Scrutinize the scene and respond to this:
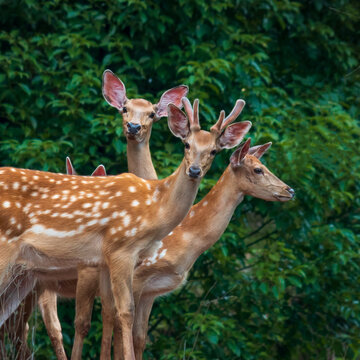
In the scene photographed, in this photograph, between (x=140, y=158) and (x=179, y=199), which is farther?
(x=140, y=158)

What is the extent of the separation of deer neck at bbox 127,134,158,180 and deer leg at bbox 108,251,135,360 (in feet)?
5.38

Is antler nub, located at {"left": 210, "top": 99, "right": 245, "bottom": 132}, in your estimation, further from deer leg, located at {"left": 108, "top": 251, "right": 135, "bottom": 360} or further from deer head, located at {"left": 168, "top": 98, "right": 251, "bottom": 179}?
deer leg, located at {"left": 108, "top": 251, "right": 135, "bottom": 360}

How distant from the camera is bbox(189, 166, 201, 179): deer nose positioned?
16.9 ft

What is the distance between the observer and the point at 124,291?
532 cm

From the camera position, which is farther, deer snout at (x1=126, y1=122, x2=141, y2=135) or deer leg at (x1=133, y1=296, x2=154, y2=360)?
deer snout at (x1=126, y1=122, x2=141, y2=135)

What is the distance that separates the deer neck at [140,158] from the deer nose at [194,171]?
5.44 ft

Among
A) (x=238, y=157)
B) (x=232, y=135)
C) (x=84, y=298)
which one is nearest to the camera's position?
(x=232, y=135)

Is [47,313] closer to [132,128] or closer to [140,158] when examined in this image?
[140,158]

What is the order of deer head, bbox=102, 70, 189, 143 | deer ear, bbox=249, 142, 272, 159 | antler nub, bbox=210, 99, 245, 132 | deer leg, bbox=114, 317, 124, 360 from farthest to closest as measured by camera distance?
deer head, bbox=102, 70, 189, 143 → deer ear, bbox=249, 142, 272, 159 → deer leg, bbox=114, 317, 124, 360 → antler nub, bbox=210, 99, 245, 132

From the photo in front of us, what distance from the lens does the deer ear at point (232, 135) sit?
545 cm

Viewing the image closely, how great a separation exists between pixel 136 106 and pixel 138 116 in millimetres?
117

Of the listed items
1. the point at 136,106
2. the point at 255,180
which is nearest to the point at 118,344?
the point at 255,180

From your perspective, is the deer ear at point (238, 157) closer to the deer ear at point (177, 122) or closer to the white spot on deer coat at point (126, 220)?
the deer ear at point (177, 122)

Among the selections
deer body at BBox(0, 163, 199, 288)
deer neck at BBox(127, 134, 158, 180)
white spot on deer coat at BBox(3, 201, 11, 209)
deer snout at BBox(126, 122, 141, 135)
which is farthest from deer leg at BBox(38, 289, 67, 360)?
deer snout at BBox(126, 122, 141, 135)
